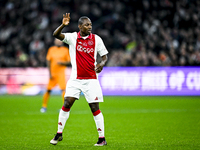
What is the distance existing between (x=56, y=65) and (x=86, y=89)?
21.1ft

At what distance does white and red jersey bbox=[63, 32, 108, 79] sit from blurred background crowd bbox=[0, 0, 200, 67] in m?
12.6

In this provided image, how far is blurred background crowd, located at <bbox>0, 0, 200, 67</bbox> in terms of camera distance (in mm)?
19928

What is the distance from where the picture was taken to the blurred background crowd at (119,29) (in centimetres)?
1993

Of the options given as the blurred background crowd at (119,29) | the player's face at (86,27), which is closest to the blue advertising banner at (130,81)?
the blurred background crowd at (119,29)

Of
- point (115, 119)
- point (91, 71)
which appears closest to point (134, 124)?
point (115, 119)

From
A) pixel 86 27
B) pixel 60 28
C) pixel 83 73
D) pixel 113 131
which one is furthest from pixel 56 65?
pixel 60 28

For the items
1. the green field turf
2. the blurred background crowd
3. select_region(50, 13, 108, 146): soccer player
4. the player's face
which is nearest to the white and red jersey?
select_region(50, 13, 108, 146): soccer player

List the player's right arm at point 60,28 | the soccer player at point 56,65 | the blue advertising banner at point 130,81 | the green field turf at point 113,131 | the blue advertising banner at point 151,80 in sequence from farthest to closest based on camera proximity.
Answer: the blue advertising banner at point 130,81 < the blue advertising banner at point 151,80 < the soccer player at point 56,65 < the green field turf at point 113,131 < the player's right arm at point 60,28

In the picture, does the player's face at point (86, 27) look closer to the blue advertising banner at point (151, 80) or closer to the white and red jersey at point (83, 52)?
the white and red jersey at point (83, 52)

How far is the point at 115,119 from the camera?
34.7 feet

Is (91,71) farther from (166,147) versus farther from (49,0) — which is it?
(49,0)

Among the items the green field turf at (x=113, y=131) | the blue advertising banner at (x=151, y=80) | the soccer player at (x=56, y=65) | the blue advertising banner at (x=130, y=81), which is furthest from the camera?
the blue advertising banner at (x=130, y=81)

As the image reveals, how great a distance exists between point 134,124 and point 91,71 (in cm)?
326

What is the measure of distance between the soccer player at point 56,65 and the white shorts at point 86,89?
6138 mm
